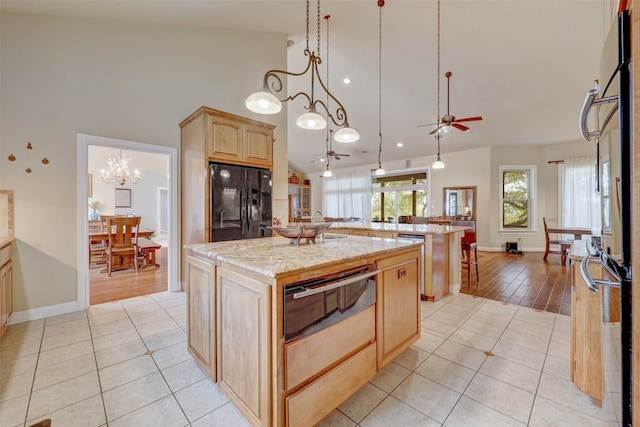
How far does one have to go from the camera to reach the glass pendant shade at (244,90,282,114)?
1708mm

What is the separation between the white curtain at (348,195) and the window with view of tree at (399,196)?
240 millimetres

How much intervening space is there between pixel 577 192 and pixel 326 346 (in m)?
7.87

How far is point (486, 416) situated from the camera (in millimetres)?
1445

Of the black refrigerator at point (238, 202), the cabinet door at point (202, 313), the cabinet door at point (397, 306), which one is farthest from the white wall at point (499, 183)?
the cabinet door at point (202, 313)

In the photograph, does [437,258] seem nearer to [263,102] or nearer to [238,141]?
[263,102]

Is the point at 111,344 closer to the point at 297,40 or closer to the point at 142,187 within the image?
the point at 297,40

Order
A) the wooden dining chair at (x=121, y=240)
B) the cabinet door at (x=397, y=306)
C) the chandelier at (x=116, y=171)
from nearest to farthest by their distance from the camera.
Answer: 1. the cabinet door at (x=397, y=306)
2. the wooden dining chair at (x=121, y=240)
3. the chandelier at (x=116, y=171)

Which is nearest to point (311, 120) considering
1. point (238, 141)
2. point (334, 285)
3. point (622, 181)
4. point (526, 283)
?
point (334, 285)

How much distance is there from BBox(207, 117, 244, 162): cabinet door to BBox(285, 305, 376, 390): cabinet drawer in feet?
8.26

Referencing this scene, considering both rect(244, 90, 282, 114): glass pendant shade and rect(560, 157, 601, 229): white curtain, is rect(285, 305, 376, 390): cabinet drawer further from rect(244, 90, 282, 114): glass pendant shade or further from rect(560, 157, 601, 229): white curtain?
rect(560, 157, 601, 229): white curtain

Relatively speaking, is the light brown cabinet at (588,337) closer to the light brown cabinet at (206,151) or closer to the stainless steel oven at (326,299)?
the stainless steel oven at (326,299)

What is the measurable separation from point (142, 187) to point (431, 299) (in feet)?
27.6

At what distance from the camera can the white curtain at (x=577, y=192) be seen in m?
6.05

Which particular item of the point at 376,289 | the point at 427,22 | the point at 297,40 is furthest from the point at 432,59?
the point at 376,289
